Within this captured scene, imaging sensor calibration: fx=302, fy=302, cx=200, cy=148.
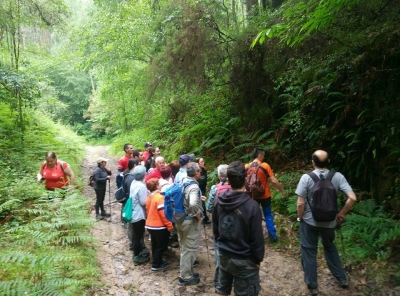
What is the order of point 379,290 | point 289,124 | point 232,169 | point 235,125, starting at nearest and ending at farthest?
point 232,169, point 379,290, point 289,124, point 235,125

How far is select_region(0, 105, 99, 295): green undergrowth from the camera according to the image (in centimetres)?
395

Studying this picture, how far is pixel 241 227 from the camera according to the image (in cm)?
324

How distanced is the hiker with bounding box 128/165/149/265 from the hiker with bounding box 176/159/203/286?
3.61 feet

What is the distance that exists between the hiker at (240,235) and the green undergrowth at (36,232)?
213cm

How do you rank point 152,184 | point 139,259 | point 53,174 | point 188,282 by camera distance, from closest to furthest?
point 188,282, point 152,184, point 139,259, point 53,174

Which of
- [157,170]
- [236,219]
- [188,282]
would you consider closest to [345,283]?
[188,282]

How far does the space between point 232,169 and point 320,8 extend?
3125 millimetres

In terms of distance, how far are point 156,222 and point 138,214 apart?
605 mm

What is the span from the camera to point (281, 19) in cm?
907

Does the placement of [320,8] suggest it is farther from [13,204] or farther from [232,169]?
[13,204]

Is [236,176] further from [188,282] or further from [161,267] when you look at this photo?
[161,267]

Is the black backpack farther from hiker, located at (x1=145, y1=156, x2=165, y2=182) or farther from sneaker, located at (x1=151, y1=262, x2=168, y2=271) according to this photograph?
hiker, located at (x1=145, y1=156, x2=165, y2=182)

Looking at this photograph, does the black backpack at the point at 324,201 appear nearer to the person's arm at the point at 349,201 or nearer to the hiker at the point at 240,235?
the person's arm at the point at 349,201

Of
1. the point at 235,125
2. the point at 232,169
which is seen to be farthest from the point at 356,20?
the point at 232,169
